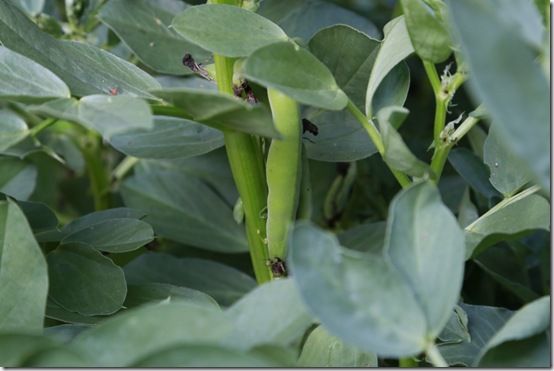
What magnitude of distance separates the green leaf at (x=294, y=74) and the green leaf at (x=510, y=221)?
109 millimetres

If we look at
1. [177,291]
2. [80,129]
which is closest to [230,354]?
[177,291]

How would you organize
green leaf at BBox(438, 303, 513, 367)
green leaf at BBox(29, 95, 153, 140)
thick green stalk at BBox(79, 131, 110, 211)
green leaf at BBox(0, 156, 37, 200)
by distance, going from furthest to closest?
thick green stalk at BBox(79, 131, 110, 211)
green leaf at BBox(0, 156, 37, 200)
green leaf at BBox(438, 303, 513, 367)
green leaf at BBox(29, 95, 153, 140)

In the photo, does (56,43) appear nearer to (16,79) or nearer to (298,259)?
(16,79)

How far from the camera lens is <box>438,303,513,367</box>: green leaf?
1.61ft

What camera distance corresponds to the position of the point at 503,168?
0.55m

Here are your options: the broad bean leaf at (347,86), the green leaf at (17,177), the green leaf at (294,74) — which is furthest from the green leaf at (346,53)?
the green leaf at (17,177)

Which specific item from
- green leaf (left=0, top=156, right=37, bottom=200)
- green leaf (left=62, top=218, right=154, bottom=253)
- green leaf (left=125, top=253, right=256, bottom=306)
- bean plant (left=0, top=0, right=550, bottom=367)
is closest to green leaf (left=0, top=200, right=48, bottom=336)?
bean plant (left=0, top=0, right=550, bottom=367)

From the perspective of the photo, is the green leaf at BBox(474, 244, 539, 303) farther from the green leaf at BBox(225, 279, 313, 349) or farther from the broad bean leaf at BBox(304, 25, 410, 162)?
the green leaf at BBox(225, 279, 313, 349)

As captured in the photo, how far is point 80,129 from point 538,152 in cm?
67

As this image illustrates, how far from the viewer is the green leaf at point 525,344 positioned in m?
0.38

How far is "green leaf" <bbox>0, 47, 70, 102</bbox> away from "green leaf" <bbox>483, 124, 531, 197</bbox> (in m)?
0.26

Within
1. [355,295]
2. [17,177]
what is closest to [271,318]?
[355,295]

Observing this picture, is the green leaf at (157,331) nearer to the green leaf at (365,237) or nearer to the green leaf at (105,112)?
the green leaf at (105,112)

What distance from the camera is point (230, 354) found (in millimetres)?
306
